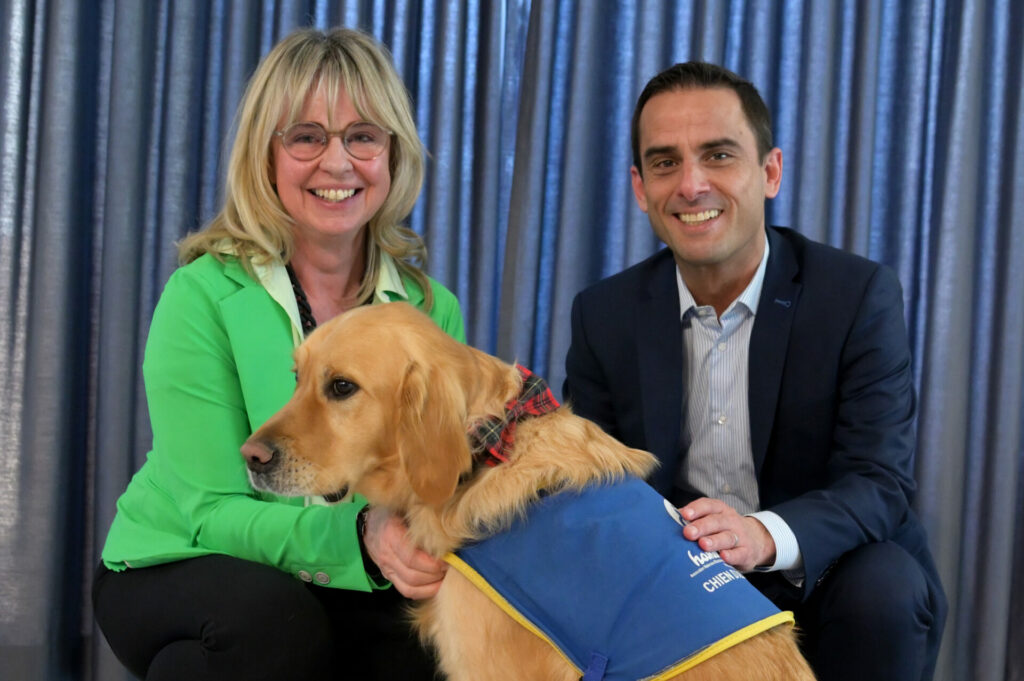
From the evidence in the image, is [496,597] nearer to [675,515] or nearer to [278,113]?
[675,515]

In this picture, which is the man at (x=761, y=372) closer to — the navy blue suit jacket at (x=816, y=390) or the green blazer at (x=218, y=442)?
the navy blue suit jacket at (x=816, y=390)

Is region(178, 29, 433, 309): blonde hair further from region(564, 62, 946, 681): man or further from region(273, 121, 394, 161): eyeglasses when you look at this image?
region(564, 62, 946, 681): man

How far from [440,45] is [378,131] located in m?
1.09

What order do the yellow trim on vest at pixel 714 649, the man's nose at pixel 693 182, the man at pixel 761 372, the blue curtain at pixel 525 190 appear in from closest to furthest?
the yellow trim on vest at pixel 714 649 < the man at pixel 761 372 < the man's nose at pixel 693 182 < the blue curtain at pixel 525 190

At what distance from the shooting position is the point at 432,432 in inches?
61.2

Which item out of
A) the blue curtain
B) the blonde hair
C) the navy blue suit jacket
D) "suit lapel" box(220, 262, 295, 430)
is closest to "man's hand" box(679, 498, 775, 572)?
the navy blue suit jacket

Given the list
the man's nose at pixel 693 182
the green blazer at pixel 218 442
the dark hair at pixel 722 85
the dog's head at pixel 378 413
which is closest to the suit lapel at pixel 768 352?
the man's nose at pixel 693 182

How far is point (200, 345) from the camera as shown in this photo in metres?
1.91

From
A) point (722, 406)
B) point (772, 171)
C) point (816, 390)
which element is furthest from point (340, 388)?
point (772, 171)

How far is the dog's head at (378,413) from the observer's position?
1.56 metres

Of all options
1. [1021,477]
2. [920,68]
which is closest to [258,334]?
[920,68]

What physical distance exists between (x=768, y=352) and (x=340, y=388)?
3.41 feet

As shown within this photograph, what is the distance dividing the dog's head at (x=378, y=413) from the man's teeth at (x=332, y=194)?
50cm

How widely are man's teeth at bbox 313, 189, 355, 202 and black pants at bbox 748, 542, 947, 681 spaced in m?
1.29
